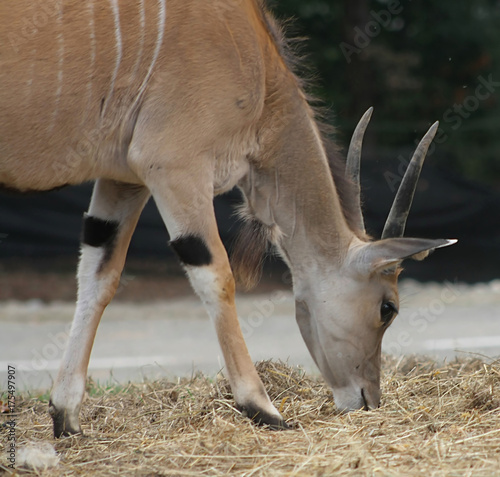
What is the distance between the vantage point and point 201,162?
3818 mm

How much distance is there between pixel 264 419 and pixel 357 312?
762mm

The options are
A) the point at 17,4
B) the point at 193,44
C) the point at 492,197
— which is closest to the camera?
the point at 17,4

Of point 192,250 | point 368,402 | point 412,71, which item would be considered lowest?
point 412,71

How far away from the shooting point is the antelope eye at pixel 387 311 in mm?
4262

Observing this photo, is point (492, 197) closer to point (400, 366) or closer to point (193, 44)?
point (400, 366)

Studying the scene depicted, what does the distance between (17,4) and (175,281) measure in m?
8.53

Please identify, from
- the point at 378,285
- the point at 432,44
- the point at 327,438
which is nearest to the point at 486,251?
the point at 432,44

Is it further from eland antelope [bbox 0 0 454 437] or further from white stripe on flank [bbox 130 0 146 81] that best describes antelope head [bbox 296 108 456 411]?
white stripe on flank [bbox 130 0 146 81]

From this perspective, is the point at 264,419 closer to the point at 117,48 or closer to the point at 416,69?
the point at 117,48


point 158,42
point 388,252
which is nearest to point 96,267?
point 158,42

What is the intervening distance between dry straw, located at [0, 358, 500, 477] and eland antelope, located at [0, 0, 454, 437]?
8.6 inches

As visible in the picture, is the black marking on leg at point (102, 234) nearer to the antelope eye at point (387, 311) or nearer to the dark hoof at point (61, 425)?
the dark hoof at point (61, 425)

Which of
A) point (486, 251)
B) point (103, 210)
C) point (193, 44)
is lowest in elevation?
point (486, 251)

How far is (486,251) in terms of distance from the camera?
36.0 feet
